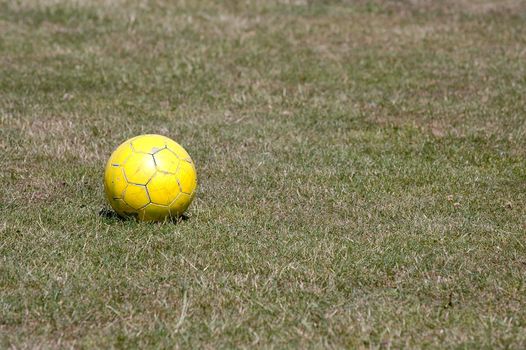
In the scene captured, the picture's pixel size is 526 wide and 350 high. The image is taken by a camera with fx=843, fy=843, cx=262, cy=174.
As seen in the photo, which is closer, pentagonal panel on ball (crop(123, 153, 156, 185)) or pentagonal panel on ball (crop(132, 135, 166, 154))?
pentagonal panel on ball (crop(123, 153, 156, 185))

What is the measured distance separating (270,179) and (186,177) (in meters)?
1.60

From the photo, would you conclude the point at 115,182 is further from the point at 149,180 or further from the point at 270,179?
the point at 270,179

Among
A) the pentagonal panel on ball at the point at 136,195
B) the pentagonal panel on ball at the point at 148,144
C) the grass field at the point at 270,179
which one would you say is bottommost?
the grass field at the point at 270,179

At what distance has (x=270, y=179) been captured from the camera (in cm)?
797

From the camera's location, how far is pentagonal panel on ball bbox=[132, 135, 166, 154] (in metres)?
6.51

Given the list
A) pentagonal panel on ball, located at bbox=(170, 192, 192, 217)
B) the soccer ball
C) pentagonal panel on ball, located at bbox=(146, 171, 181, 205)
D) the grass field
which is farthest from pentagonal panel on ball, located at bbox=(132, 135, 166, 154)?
the grass field

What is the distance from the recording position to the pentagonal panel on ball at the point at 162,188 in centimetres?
638

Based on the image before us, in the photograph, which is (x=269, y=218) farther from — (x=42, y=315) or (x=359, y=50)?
(x=359, y=50)

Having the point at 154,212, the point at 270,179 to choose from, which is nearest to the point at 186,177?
the point at 154,212

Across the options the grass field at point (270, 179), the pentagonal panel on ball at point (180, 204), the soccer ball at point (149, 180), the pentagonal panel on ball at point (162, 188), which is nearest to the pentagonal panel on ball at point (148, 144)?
the soccer ball at point (149, 180)

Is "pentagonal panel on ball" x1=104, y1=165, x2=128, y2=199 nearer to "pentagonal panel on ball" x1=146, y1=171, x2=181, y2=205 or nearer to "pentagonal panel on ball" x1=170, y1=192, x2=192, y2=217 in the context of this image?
"pentagonal panel on ball" x1=146, y1=171, x2=181, y2=205

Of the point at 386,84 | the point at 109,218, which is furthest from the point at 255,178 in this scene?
the point at 386,84

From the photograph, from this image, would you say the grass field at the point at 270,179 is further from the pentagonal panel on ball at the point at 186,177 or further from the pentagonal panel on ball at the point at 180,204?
the pentagonal panel on ball at the point at 186,177

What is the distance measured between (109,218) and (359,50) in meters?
7.69
